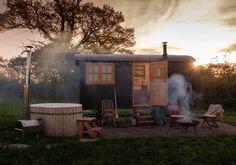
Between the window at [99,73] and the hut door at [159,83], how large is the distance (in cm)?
191

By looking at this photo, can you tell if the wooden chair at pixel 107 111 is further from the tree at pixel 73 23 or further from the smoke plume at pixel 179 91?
the tree at pixel 73 23

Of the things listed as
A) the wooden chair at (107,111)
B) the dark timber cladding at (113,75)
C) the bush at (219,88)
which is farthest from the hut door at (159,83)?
the bush at (219,88)

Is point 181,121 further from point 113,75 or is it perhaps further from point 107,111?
point 113,75

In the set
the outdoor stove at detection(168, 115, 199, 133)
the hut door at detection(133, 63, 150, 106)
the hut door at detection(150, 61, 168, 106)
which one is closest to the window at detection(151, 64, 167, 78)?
the hut door at detection(150, 61, 168, 106)

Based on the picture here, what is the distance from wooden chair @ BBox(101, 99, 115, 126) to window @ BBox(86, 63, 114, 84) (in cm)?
92

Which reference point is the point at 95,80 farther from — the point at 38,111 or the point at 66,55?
the point at 66,55

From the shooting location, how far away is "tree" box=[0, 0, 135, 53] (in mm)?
24234

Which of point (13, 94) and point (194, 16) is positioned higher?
point (194, 16)

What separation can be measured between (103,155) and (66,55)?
16.7m

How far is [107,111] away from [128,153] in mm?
5767

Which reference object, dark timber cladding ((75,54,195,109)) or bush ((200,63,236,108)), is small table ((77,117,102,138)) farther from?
bush ((200,63,236,108))

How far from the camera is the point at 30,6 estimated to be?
80.2 feet

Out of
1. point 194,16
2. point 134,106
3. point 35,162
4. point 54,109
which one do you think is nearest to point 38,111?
point 54,109

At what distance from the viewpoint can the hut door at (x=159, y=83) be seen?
532 inches
